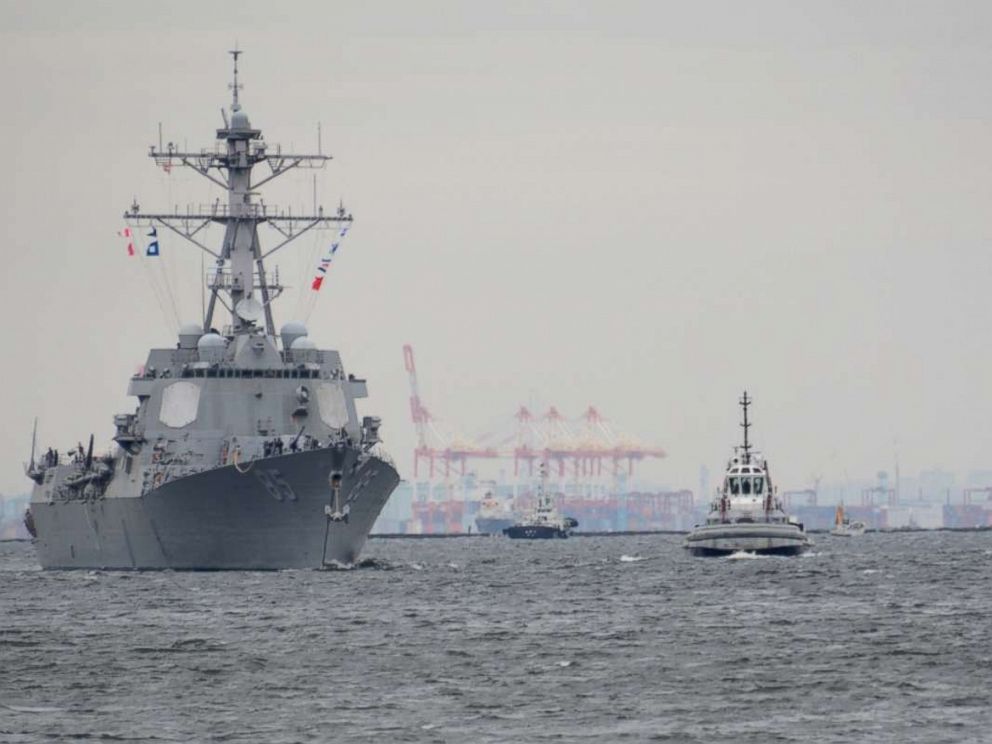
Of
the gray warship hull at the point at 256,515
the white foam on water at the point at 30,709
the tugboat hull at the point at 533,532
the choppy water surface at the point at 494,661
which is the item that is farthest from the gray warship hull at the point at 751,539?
the tugboat hull at the point at 533,532

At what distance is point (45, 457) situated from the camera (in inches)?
3612

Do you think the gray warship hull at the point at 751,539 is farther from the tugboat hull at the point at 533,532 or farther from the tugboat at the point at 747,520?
the tugboat hull at the point at 533,532

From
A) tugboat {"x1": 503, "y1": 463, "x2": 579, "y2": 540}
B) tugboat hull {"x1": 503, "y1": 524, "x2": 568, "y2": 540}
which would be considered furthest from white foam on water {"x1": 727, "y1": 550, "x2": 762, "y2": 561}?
tugboat {"x1": 503, "y1": 463, "x2": 579, "y2": 540}

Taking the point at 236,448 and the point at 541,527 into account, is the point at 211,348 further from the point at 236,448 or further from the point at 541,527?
the point at 541,527

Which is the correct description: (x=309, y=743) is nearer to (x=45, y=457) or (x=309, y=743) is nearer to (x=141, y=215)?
(x=141, y=215)

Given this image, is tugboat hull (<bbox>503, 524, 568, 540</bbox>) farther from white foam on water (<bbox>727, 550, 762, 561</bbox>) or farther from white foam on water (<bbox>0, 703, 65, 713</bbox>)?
white foam on water (<bbox>0, 703, 65, 713</bbox>)

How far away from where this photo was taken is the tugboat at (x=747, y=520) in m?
89.7

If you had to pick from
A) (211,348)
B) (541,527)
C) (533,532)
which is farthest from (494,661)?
(541,527)

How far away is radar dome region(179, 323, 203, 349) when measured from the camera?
81375mm

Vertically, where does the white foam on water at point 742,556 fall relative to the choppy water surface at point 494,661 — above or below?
above

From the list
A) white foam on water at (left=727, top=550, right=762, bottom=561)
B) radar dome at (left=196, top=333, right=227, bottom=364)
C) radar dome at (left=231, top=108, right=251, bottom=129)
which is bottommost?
white foam on water at (left=727, top=550, right=762, bottom=561)

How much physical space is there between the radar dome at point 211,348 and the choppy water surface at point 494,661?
29.7ft

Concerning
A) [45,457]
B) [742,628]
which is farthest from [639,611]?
[45,457]

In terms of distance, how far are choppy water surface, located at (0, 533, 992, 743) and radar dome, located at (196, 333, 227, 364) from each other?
29.7 ft
